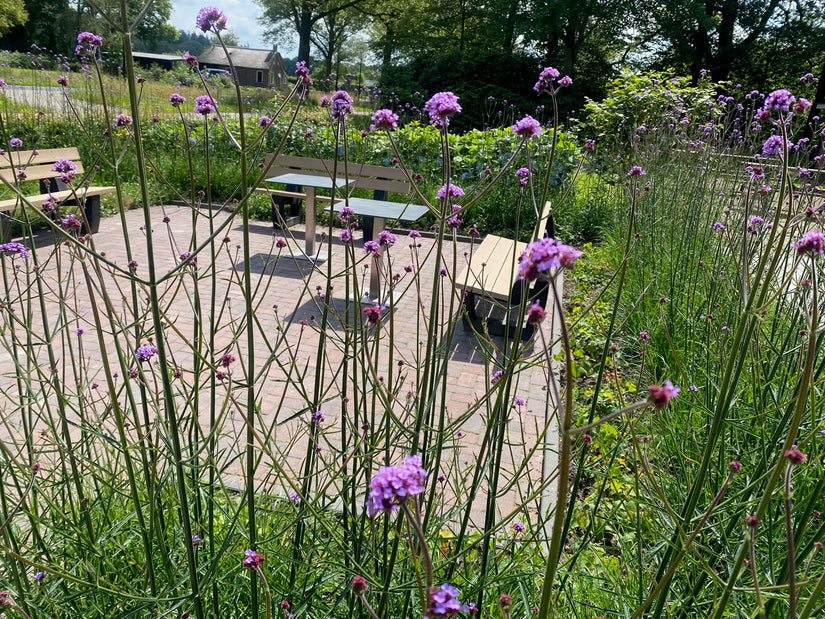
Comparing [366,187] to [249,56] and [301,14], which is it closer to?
[301,14]

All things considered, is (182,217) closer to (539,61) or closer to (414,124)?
(414,124)

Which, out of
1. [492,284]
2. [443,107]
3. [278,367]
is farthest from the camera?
[492,284]

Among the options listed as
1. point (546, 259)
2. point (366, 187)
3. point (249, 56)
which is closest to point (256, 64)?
point (249, 56)

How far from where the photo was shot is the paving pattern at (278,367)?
1.87m

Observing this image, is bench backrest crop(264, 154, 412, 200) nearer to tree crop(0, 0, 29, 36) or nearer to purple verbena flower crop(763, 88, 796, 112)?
purple verbena flower crop(763, 88, 796, 112)

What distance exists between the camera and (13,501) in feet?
6.99

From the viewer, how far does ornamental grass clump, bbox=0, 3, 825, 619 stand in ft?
4.27

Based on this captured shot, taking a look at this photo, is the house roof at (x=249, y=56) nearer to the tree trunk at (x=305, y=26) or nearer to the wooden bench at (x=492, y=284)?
the tree trunk at (x=305, y=26)

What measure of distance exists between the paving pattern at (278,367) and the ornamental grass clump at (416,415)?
0.14 feet

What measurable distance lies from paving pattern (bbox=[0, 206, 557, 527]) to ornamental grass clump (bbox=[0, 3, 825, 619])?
0.14 ft

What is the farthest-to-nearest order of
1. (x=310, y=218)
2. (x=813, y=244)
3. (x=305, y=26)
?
(x=305, y=26), (x=310, y=218), (x=813, y=244)

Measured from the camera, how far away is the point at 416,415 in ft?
5.33

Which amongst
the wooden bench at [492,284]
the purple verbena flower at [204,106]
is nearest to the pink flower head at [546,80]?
the purple verbena flower at [204,106]

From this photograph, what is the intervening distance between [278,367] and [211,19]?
294 centimetres
